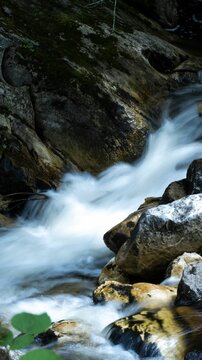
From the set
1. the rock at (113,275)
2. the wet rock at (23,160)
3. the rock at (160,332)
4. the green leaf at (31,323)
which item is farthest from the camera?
the wet rock at (23,160)

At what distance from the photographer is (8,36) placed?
9.52 metres

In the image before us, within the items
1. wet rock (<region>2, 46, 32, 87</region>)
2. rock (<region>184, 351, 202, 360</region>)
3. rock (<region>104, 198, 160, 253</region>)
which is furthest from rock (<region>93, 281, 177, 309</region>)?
wet rock (<region>2, 46, 32, 87</region>)

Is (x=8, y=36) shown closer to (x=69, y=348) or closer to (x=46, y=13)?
(x=46, y=13)

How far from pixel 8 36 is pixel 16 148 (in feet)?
8.68

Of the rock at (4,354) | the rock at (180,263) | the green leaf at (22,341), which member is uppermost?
the green leaf at (22,341)

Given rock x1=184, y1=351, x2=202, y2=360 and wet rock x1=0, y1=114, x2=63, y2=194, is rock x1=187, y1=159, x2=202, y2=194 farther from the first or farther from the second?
rock x1=184, y1=351, x2=202, y2=360

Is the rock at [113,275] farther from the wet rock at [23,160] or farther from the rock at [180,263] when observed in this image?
the wet rock at [23,160]

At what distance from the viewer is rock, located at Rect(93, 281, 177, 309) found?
425 centimetres

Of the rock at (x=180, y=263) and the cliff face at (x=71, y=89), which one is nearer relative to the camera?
the rock at (x=180, y=263)

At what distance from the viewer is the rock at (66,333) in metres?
3.94

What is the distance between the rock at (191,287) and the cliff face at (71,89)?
14.2 ft

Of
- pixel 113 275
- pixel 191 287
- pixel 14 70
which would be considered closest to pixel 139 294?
pixel 191 287

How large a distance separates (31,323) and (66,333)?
292 centimetres

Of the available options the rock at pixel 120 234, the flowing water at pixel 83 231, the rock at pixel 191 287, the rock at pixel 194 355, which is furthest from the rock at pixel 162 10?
the rock at pixel 194 355
